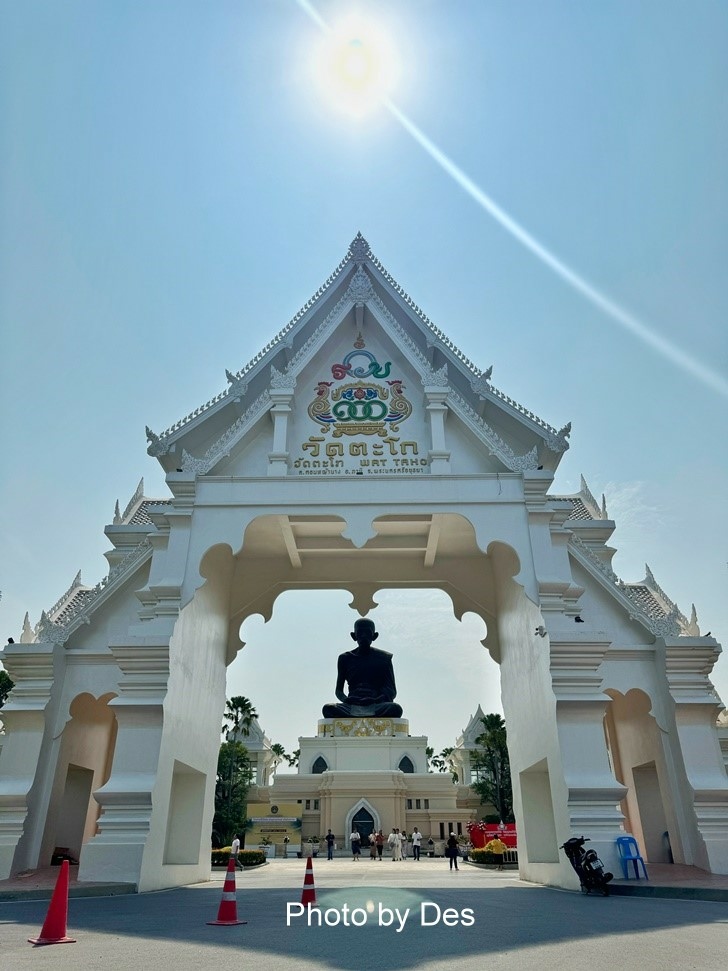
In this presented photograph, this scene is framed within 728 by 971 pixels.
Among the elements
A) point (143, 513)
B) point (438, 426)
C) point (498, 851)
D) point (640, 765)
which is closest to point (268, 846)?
point (498, 851)

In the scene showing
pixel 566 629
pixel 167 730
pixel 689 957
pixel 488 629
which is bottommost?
pixel 689 957

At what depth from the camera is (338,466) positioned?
43.0 feet

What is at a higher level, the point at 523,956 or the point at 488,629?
the point at 488,629

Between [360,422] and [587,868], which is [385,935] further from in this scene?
[360,422]

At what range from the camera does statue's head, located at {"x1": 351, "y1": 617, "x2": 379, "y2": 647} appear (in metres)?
40.6

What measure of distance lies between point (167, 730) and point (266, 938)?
5714mm

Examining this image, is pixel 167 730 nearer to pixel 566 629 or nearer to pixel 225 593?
pixel 225 593

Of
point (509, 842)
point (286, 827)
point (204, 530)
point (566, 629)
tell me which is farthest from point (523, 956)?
point (286, 827)

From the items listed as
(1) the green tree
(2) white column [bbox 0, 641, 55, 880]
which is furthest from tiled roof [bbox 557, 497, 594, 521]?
(1) the green tree

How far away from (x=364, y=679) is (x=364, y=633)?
255 cm

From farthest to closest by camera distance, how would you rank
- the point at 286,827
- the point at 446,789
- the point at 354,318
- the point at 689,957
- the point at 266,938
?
the point at 446,789
the point at 286,827
the point at 354,318
the point at 266,938
the point at 689,957

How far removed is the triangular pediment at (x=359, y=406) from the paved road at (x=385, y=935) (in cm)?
694

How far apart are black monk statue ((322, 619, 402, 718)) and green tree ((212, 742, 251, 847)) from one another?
5635 mm

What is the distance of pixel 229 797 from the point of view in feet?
109
